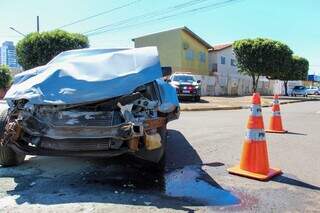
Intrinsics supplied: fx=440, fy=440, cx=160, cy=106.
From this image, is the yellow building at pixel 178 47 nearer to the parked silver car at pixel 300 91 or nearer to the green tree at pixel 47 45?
the green tree at pixel 47 45

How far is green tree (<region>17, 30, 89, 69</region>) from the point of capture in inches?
1332

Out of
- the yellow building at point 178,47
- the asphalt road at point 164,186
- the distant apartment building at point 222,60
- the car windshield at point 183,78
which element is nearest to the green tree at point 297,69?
the distant apartment building at point 222,60

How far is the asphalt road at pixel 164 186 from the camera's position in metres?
4.69

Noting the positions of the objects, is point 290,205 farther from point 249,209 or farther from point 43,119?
point 43,119

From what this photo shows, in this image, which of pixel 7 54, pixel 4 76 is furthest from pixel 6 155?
pixel 7 54

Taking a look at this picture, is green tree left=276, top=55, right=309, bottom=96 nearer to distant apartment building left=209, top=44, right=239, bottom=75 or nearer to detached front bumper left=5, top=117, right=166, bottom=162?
distant apartment building left=209, top=44, right=239, bottom=75

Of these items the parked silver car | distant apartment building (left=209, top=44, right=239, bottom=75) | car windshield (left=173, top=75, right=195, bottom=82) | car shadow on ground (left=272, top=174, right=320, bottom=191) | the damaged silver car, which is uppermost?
distant apartment building (left=209, top=44, right=239, bottom=75)

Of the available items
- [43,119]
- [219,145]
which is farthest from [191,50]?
[43,119]

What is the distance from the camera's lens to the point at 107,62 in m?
6.18

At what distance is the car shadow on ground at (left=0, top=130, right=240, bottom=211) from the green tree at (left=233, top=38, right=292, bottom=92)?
130ft

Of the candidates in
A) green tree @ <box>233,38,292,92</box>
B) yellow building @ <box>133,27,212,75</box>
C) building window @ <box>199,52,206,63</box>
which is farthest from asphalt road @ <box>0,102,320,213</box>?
building window @ <box>199,52,206,63</box>

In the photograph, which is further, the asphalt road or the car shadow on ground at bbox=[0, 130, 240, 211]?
the car shadow on ground at bbox=[0, 130, 240, 211]

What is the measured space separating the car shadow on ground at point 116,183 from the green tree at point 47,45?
1097 inches

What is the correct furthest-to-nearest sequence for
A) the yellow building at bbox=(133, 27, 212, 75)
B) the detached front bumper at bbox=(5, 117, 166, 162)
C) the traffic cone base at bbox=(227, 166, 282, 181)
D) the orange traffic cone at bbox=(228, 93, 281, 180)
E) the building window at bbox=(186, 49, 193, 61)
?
1. the building window at bbox=(186, 49, 193, 61)
2. the yellow building at bbox=(133, 27, 212, 75)
3. the orange traffic cone at bbox=(228, 93, 281, 180)
4. the traffic cone base at bbox=(227, 166, 282, 181)
5. the detached front bumper at bbox=(5, 117, 166, 162)
